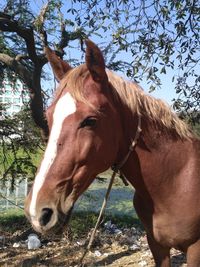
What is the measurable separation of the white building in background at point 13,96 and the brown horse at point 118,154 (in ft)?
13.9

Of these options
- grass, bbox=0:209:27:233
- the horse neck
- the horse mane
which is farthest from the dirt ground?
the horse mane

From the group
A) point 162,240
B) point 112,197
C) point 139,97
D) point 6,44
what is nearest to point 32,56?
point 6,44

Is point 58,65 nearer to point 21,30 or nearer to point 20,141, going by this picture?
point 21,30

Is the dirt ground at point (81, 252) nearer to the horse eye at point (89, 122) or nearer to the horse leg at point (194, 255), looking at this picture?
the horse leg at point (194, 255)

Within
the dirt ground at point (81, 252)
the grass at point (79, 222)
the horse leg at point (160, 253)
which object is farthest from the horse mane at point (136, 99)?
the grass at point (79, 222)

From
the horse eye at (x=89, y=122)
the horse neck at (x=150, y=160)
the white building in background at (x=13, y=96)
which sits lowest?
the horse neck at (x=150, y=160)

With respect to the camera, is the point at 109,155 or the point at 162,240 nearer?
the point at 109,155

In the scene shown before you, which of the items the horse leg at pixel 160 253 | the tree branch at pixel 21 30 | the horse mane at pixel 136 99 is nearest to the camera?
the horse mane at pixel 136 99

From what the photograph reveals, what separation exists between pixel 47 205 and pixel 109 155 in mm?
500

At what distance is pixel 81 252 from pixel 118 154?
12.7ft

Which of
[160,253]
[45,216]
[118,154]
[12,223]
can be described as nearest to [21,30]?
[118,154]

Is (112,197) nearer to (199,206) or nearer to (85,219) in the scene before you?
(85,219)

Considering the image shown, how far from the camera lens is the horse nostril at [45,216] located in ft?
6.44

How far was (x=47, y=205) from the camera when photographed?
197cm
